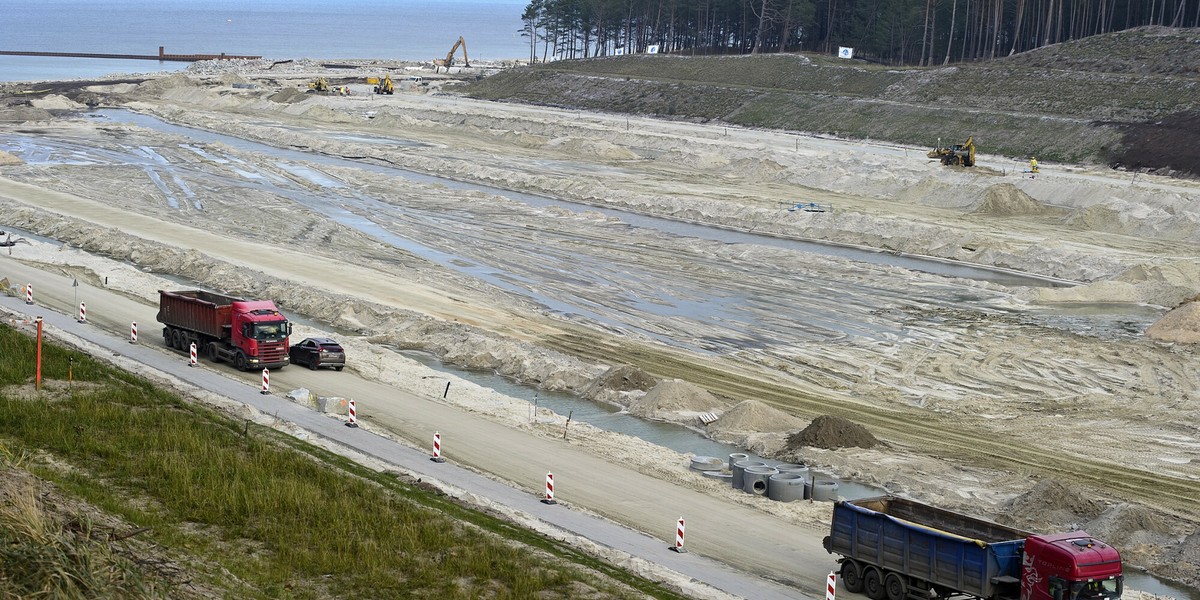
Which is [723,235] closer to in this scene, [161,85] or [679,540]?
[679,540]

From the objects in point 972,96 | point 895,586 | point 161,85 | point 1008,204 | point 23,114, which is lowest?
point 895,586

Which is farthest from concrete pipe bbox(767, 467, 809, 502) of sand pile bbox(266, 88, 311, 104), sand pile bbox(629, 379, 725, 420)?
sand pile bbox(266, 88, 311, 104)

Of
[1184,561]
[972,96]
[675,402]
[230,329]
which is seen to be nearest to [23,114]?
[972,96]

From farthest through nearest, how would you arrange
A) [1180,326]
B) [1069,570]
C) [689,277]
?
1. [689,277]
2. [1180,326]
3. [1069,570]

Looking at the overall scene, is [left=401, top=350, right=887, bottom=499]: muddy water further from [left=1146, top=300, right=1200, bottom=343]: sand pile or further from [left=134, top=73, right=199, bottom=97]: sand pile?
[left=134, top=73, right=199, bottom=97]: sand pile

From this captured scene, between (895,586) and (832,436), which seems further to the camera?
(832,436)

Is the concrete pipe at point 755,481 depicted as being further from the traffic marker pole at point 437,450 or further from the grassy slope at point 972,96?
the grassy slope at point 972,96
